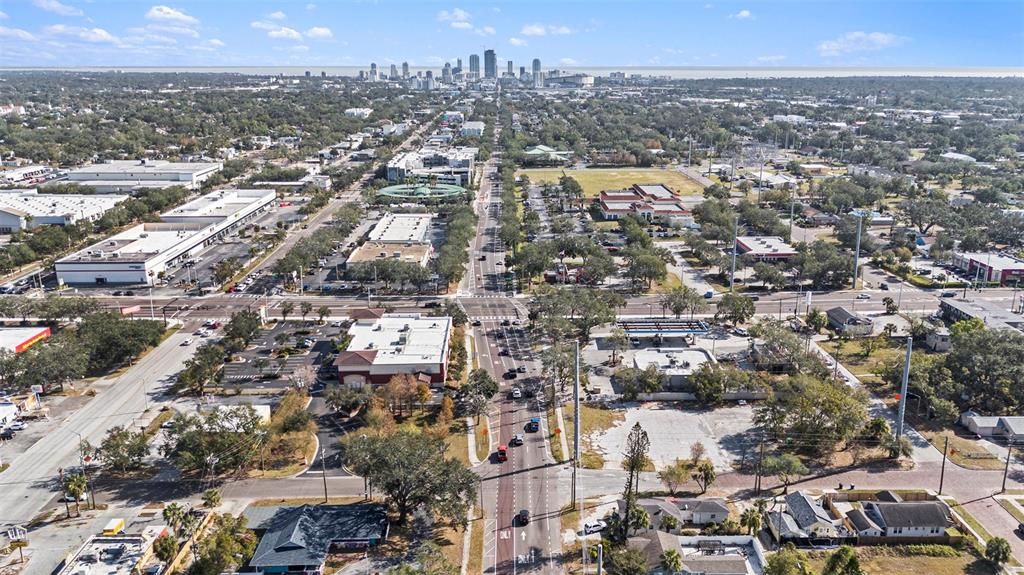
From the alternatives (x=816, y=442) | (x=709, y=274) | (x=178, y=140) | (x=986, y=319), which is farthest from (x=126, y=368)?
(x=178, y=140)

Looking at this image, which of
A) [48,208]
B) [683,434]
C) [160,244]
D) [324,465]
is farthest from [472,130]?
[324,465]

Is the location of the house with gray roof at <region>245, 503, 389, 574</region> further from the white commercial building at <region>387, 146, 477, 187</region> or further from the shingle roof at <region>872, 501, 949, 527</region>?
the white commercial building at <region>387, 146, 477, 187</region>

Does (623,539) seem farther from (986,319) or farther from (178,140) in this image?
(178,140)

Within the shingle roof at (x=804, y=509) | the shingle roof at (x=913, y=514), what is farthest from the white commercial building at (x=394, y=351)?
the shingle roof at (x=913, y=514)

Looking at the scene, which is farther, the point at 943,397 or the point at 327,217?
the point at 327,217

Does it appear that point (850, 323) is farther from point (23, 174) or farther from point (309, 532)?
point (23, 174)

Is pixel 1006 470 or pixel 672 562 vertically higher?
pixel 672 562
